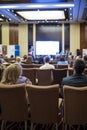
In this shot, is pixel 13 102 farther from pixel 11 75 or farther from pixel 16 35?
pixel 16 35

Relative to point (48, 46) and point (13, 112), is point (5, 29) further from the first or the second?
point (13, 112)

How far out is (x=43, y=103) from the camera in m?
3.29

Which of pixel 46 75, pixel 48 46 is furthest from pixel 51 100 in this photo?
pixel 48 46

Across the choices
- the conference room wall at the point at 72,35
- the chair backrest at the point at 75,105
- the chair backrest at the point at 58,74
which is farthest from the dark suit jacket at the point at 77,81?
the conference room wall at the point at 72,35

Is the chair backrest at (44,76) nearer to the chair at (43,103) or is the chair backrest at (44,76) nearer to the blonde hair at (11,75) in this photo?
the blonde hair at (11,75)

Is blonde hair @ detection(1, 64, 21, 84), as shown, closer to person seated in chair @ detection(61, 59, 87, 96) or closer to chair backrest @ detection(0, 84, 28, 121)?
chair backrest @ detection(0, 84, 28, 121)

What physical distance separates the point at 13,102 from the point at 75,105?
88 cm

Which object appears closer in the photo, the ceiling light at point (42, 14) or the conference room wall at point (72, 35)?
the ceiling light at point (42, 14)

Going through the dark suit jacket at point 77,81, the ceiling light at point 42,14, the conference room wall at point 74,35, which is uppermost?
the ceiling light at point 42,14

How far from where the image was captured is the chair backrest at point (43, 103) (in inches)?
126

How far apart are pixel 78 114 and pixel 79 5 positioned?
8412 mm

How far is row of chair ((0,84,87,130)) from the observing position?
320 cm

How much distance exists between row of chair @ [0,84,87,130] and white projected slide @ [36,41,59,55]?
47.9 ft

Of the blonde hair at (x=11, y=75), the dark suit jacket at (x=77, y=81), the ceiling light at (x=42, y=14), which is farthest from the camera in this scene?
the ceiling light at (x=42, y=14)
